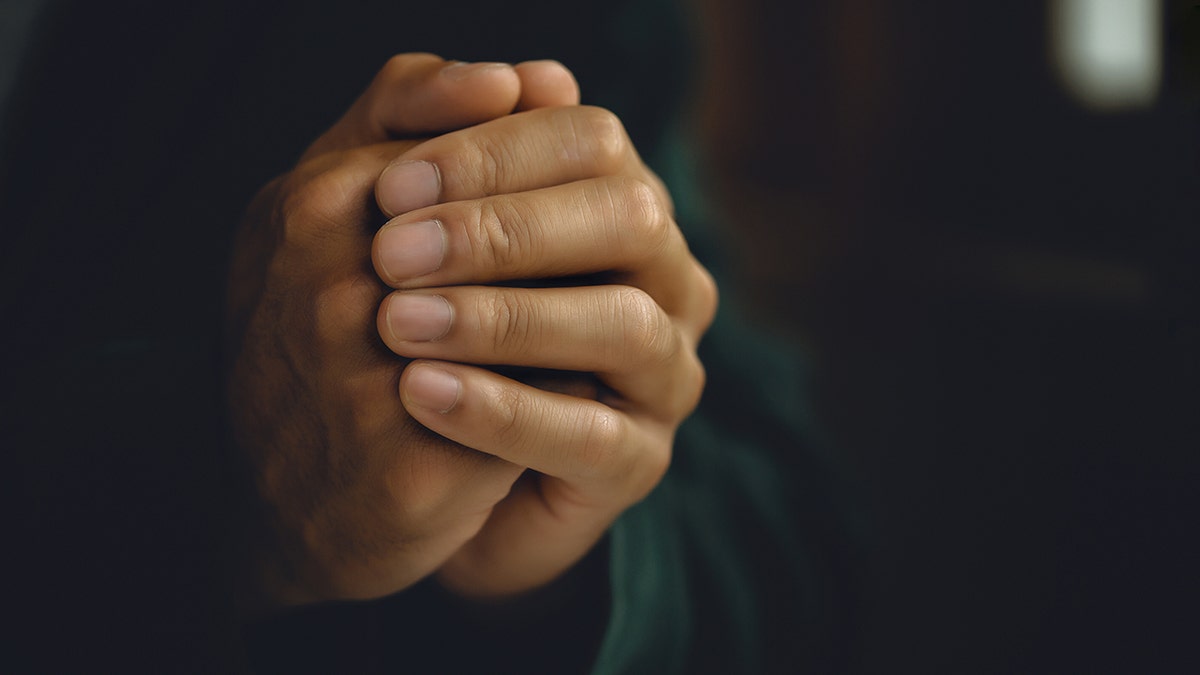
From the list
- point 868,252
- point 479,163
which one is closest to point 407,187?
point 479,163

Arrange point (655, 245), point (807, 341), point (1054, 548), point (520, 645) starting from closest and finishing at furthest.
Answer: point (655, 245)
point (520, 645)
point (1054, 548)
point (807, 341)

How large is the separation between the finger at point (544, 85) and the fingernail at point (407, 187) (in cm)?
7

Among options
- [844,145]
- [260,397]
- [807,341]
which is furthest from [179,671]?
[844,145]

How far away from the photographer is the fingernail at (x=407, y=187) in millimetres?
287

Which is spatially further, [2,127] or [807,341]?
[807,341]

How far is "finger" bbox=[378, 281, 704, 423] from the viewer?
27 cm

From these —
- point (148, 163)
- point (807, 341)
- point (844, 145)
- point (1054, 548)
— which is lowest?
point (1054, 548)

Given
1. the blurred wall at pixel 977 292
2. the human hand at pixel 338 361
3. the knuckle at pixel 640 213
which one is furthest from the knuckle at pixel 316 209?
the blurred wall at pixel 977 292

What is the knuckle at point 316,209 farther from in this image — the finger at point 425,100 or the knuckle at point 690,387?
the knuckle at point 690,387

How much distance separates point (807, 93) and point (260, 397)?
0.60 meters

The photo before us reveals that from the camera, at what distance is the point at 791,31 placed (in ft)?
2.36

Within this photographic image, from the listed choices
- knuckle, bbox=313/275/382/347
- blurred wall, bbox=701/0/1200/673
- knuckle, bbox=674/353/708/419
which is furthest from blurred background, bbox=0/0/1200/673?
knuckle, bbox=674/353/708/419

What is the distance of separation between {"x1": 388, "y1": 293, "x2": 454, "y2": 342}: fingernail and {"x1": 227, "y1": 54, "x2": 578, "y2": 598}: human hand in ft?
0.08

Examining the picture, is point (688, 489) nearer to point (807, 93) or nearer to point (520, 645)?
point (520, 645)
